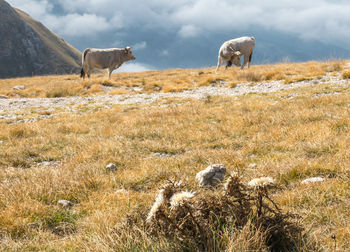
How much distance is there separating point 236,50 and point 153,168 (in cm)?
2394

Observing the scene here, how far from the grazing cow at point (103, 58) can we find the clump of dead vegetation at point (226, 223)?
27922 millimetres

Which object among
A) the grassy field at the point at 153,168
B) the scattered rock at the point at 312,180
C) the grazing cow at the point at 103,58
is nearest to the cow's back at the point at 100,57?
the grazing cow at the point at 103,58

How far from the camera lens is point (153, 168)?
15.2 feet

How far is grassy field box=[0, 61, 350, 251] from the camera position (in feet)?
8.38

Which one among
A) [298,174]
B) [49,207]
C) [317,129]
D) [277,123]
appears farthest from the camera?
[277,123]

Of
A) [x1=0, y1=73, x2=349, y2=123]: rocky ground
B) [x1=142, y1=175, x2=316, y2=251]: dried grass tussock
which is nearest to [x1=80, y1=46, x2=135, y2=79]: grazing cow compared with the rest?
[x1=0, y1=73, x2=349, y2=123]: rocky ground

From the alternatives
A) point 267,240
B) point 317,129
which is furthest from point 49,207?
point 317,129

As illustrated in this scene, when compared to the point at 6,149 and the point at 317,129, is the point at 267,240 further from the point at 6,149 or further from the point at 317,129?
the point at 6,149

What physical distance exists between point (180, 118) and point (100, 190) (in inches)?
212

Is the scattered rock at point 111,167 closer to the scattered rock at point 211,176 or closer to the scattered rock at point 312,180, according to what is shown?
the scattered rock at point 211,176

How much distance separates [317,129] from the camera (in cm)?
606

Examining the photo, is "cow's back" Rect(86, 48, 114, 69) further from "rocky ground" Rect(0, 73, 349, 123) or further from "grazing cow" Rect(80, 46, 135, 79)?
"rocky ground" Rect(0, 73, 349, 123)

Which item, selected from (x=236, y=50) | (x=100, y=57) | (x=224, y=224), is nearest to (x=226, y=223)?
(x=224, y=224)

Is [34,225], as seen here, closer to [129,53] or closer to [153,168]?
[153,168]
